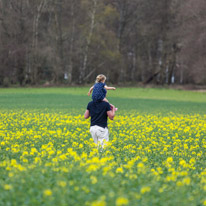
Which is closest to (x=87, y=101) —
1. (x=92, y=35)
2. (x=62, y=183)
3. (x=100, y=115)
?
(x=100, y=115)

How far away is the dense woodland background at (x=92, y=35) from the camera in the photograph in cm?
5678

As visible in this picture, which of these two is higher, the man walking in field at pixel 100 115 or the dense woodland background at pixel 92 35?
the dense woodland background at pixel 92 35

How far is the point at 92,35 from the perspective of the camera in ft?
201

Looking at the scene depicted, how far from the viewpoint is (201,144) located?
12117mm

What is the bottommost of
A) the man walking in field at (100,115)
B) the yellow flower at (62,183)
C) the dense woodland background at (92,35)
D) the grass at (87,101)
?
the grass at (87,101)

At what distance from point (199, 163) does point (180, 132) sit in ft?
17.2

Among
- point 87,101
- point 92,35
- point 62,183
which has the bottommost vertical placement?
point 87,101

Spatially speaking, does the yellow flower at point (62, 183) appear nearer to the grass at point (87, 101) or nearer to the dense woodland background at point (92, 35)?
the grass at point (87, 101)

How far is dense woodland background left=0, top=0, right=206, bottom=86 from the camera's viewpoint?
56.8 metres

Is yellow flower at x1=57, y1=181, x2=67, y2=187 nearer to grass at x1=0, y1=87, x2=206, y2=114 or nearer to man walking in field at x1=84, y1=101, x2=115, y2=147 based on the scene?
man walking in field at x1=84, y1=101, x2=115, y2=147

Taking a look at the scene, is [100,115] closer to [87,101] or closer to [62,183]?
[62,183]

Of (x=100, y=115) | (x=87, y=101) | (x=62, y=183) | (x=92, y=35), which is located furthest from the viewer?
(x=92, y=35)

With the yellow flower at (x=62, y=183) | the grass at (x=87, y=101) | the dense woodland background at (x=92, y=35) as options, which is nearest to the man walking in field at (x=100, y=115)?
the yellow flower at (x=62, y=183)

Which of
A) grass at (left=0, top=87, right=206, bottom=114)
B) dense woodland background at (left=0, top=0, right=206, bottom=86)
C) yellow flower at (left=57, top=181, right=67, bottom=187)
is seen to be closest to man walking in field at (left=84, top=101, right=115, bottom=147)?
yellow flower at (left=57, top=181, right=67, bottom=187)
